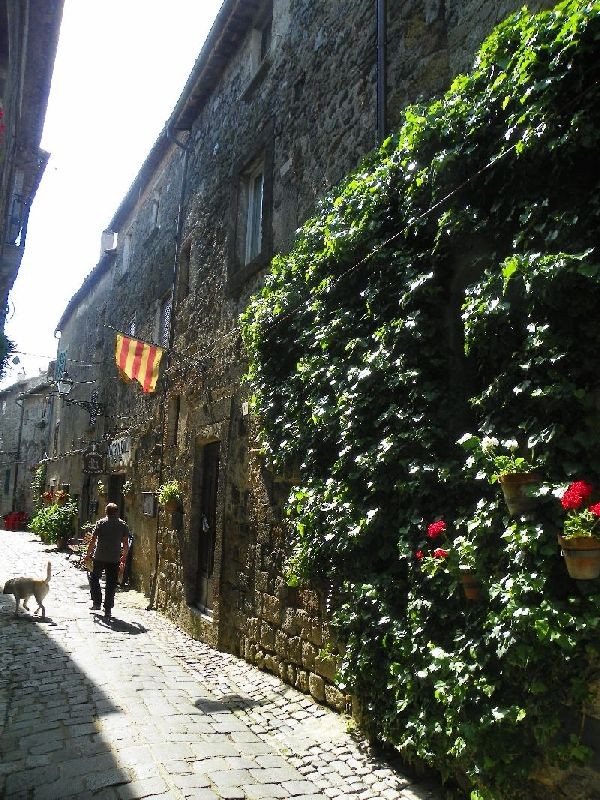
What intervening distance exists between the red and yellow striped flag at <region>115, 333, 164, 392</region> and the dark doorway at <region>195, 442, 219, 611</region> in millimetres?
2197

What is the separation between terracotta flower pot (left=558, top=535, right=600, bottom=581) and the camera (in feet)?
7.68

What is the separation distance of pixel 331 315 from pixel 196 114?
6.95 metres

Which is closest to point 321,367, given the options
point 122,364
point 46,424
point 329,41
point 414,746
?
point 414,746

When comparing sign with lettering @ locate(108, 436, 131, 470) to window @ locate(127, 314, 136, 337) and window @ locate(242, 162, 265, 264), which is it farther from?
window @ locate(242, 162, 265, 264)

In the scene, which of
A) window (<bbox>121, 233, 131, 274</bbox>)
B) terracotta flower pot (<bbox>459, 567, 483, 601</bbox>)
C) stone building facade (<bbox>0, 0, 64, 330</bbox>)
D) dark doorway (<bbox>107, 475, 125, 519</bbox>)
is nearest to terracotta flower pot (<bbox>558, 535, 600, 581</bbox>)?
terracotta flower pot (<bbox>459, 567, 483, 601</bbox>)

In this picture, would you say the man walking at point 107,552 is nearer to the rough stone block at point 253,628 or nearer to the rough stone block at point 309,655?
the rough stone block at point 253,628

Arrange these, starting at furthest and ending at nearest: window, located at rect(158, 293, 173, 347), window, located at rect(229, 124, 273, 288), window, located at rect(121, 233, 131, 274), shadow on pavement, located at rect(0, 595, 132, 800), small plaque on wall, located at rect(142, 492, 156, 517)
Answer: window, located at rect(121, 233, 131, 274)
window, located at rect(158, 293, 173, 347)
small plaque on wall, located at rect(142, 492, 156, 517)
window, located at rect(229, 124, 273, 288)
shadow on pavement, located at rect(0, 595, 132, 800)

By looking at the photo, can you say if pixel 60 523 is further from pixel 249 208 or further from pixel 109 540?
pixel 249 208

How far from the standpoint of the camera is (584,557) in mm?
2355

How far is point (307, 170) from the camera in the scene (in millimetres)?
5961

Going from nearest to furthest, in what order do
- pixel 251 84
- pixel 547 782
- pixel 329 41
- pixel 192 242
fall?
pixel 547 782
pixel 329 41
pixel 251 84
pixel 192 242

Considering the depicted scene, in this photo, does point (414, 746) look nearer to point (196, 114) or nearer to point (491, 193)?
point (491, 193)

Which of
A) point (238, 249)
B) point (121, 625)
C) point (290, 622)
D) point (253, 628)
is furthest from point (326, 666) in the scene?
point (238, 249)

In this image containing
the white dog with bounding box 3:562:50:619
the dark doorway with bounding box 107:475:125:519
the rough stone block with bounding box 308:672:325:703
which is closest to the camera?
the rough stone block with bounding box 308:672:325:703
